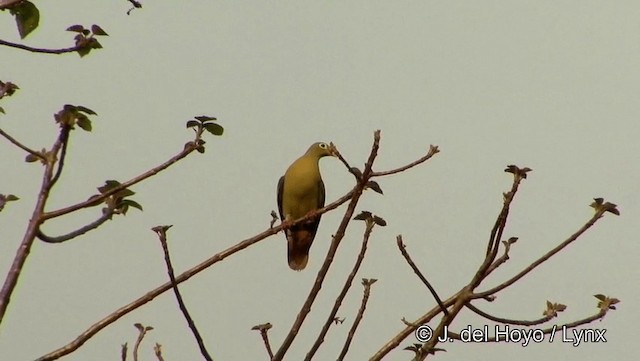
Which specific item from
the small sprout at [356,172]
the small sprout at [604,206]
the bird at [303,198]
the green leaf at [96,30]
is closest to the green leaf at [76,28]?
the green leaf at [96,30]

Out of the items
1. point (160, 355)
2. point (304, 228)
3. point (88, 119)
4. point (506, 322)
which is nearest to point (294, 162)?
point (304, 228)

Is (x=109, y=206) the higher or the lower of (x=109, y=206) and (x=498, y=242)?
the lower

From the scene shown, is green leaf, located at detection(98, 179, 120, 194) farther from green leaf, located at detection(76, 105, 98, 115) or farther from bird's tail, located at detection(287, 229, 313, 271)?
bird's tail, located at detection(287, 229, 313, 271)

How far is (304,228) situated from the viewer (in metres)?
7.52

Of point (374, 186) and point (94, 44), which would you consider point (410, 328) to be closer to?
point (374, 186)

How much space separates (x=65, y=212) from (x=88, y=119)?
0.93ft

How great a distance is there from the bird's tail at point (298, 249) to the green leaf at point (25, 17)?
5.04 metres

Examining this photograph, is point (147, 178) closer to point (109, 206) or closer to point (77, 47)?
point (109, 206)

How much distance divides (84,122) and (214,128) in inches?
24.9

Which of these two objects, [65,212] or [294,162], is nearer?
[65,212]

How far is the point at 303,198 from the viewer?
24.9 feet

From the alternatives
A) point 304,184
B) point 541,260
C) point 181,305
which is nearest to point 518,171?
point 541,260

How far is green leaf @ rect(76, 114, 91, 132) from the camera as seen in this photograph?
92.7 inches

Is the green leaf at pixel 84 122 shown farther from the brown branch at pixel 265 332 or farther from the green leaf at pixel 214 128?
the brown branch at pixel 265 332
